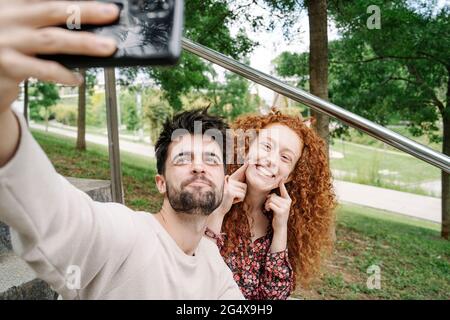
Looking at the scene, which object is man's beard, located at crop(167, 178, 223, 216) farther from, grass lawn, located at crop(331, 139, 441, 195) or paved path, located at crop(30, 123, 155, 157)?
grass lawn, located at crop(331, 139, 441, 195)

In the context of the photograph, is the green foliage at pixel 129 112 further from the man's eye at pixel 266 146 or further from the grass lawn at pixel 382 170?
the man's eye at pixel 266 146

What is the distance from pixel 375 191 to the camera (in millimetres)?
8125

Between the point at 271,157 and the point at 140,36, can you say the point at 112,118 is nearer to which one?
the point at 271,157

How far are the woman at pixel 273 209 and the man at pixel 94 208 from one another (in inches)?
12.7

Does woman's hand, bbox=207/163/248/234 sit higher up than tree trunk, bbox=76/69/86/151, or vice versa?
tree trunk, bbox=76/69/86/151

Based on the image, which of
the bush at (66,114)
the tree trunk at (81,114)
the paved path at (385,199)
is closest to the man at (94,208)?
the tree trunk at (81,114)

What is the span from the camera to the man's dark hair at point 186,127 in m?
1.27

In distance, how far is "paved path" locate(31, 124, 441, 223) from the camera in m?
7.14

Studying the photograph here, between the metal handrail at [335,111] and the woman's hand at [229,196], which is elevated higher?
the metal handrail at [335,111]

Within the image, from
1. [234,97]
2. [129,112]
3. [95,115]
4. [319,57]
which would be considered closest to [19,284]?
[319,57]

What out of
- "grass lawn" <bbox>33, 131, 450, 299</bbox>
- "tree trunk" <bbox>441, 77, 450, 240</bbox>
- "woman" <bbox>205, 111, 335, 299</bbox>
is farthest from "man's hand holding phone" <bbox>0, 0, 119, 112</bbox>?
"tree trunk" <bbox>441, 77, 450, 240</bbox>

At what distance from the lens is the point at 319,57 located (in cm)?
397

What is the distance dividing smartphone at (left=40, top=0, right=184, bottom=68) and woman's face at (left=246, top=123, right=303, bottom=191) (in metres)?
1.01

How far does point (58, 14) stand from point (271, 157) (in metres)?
1.10
